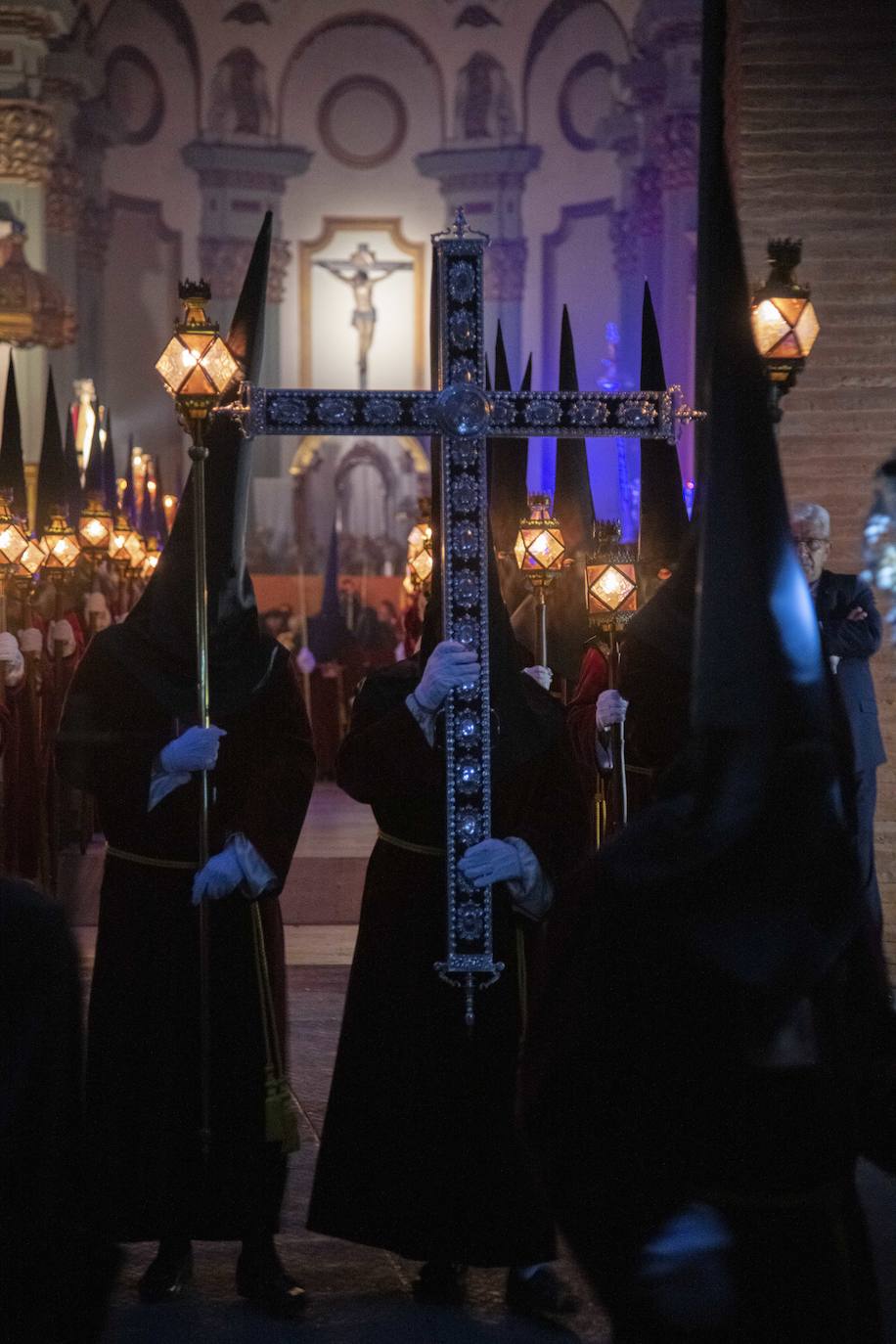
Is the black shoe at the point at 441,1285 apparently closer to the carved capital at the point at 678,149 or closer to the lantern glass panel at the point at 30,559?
the lantern glass panel at the point at 30,559

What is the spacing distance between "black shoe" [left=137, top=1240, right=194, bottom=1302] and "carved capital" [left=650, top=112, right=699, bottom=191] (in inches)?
754

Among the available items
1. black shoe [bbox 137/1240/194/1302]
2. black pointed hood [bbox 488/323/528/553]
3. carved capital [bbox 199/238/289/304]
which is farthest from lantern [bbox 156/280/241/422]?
carved capital [bbox 199/238/289/304]

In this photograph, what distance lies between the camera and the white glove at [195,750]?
162 inches

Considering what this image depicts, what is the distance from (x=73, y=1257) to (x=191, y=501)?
2302mm

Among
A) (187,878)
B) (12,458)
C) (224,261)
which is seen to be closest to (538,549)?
(187,878)

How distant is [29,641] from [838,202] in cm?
591

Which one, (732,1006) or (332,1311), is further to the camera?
(332,1311)

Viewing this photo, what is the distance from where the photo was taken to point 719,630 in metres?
2.23

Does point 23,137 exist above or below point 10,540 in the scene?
above

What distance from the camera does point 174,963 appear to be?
427 centimetres

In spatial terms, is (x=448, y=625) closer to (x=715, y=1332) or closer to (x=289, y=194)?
(x=715, y=1332)

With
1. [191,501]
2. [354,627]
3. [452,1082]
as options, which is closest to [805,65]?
[191,501]

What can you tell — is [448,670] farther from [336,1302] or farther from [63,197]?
[63,197]

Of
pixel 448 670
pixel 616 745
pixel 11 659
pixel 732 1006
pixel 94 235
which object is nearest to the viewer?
pixel 732 1006
